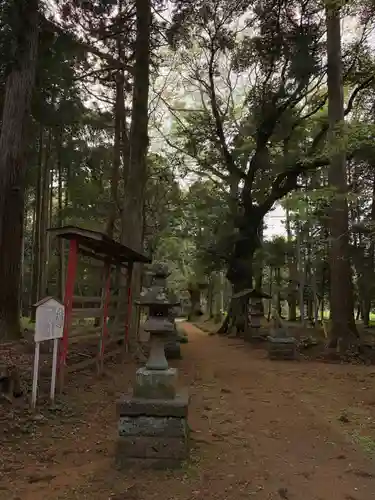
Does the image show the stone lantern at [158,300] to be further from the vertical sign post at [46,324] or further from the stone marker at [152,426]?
the vertical sign post at [46,324]

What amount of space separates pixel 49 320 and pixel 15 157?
5.36 m

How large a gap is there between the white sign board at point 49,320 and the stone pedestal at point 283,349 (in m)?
7.05

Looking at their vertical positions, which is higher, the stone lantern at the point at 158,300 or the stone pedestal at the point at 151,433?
the stone lantern at the point at 158,300

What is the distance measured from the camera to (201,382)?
8344mm

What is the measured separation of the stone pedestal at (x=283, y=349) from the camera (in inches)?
450

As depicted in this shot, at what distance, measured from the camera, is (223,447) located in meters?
4.68

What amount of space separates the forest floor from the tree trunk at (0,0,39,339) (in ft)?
9.28

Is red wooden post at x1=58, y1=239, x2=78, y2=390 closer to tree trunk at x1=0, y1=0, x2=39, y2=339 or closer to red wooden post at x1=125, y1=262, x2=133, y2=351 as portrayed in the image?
tree trunk at x1=0, y1=0, x2=39, y2=339

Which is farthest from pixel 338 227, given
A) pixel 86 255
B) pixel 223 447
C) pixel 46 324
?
pixel 46 324

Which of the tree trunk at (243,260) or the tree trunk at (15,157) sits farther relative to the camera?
the tree trunk at (243,260)

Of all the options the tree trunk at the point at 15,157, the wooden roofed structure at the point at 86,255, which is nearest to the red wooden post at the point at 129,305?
the wooden roofed structure at the point at 86,255

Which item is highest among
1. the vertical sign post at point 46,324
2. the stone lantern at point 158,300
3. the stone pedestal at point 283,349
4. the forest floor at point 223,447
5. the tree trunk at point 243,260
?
the tree trunk at point 243,260

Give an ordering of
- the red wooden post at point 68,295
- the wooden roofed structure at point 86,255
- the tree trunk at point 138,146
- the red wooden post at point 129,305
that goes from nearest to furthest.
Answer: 1. the wooden roofed structure at point 86,255
2. the red wooden post at point 68,295
3. the red wooden post at point 129,305
4. the tree trunk at point 138,146

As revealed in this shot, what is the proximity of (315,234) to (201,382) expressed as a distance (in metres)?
13.7
